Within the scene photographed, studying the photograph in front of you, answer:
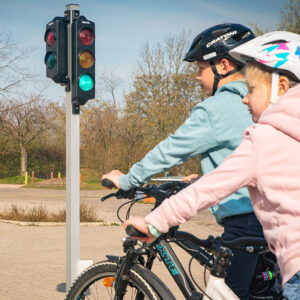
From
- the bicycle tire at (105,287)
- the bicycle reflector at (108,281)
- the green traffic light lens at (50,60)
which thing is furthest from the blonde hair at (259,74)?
the green traffic light lens at (50,60)

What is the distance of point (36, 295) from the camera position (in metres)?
5.63

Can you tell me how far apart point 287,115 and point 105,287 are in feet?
4.77

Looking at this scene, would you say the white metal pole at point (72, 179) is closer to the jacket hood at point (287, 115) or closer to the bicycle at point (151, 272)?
the bicycle at point (151, 272)

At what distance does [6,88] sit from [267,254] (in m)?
29.3

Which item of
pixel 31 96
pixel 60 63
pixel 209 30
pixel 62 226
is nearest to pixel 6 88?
pixel 31 96

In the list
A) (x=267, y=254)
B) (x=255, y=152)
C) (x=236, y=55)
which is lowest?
(x=267, y=254)

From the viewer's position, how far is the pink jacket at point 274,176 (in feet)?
6.05

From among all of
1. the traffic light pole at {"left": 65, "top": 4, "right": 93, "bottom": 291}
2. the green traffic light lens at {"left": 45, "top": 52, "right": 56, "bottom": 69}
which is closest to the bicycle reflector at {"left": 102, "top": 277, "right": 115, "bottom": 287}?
the traffic light pole at {"left": 65, "top": 4, "right": 93, "bottom": 291}

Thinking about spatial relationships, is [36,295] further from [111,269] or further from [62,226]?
[62,226]

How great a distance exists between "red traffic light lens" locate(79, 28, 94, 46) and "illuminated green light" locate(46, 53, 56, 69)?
0.31 m

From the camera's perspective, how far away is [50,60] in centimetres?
559

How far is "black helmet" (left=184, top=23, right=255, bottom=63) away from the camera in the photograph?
317 centimetres

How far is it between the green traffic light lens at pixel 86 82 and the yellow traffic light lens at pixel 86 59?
0.10 m

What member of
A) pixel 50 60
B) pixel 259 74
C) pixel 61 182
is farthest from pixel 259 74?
pixel 61 182
